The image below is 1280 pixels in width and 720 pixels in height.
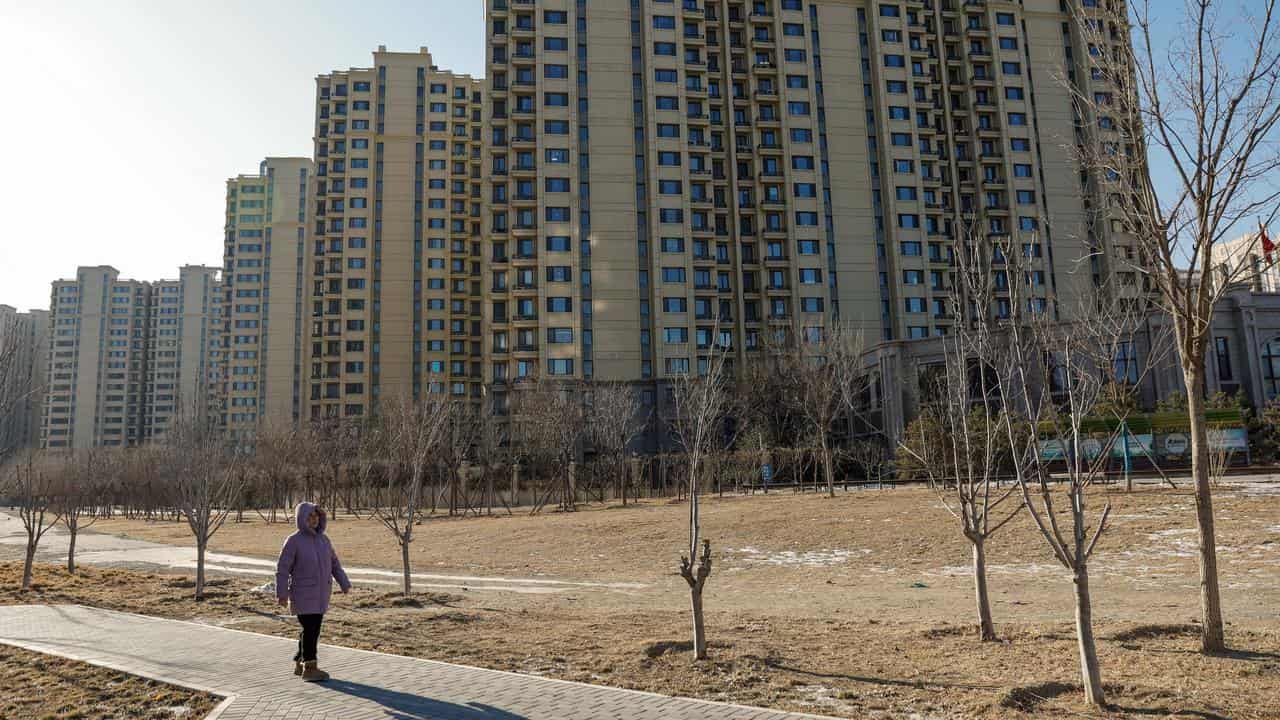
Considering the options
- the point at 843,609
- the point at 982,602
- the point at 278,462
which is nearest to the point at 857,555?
the point at 843,609

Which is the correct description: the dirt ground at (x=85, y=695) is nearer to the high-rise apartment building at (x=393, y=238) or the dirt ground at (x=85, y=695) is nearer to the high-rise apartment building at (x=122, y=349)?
the high-rise apartment building at (x=393, y=238)

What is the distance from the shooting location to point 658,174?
70125 millimetres

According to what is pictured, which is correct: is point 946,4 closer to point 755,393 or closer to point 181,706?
point 755,393

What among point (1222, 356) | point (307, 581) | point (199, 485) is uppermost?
point (1222, 356)

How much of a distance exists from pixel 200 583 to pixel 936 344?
46166 mm

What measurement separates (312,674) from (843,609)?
923 centimetres

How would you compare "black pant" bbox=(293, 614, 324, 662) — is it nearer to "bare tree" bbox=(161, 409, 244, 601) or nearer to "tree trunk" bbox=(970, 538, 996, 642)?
"tree trunk" bbox=(970, 538, 996, 642)

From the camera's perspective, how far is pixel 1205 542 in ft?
27.4

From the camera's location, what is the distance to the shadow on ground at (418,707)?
6.70m

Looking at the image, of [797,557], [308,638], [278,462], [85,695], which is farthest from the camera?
[278,462]

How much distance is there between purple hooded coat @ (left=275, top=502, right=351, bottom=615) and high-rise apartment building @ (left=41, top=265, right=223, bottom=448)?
475 ft

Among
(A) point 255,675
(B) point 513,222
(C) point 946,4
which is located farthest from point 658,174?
(A) point 255,675

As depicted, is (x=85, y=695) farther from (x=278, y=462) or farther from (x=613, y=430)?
(x=278, y=462)

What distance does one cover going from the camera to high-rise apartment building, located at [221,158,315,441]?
104250 mm
